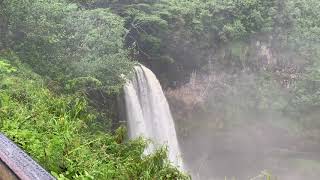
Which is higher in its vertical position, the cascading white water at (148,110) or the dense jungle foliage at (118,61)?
the dense jungle foliage at (118,61)

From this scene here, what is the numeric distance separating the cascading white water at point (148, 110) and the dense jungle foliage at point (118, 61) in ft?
2.76

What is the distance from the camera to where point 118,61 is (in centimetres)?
1262

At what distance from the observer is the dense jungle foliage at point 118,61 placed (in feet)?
14.9

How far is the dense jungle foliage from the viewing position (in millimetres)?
4527

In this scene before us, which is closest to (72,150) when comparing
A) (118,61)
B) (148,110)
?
(118,61)

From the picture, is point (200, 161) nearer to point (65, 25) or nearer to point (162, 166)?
point (65, 25)

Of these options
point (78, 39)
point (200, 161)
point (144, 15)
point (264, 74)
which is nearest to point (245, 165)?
point (200, 161)

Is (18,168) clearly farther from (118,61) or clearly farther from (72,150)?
(118,61)

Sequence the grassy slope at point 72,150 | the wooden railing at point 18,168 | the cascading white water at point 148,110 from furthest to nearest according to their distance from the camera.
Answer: the cascading white water at point 148,110 → the grassy slope at point 72,150 → the wooden railing at point 18,168

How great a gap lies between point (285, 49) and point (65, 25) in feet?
46.5

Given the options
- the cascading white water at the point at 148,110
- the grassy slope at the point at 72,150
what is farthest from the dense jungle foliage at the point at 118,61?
the cascading white water at the point at 148,110

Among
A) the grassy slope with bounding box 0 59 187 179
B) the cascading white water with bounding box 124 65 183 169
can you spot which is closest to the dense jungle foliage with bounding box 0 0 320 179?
the grassy slope with bounding box 0 59 187 179

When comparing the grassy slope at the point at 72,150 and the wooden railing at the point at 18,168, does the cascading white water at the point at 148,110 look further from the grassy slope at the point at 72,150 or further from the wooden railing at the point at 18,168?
the wooden railing at the point at 18,168

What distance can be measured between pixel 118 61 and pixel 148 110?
5012mm
